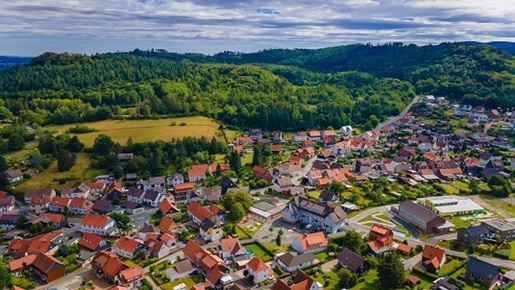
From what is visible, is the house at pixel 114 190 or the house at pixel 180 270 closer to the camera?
the house at pixel 180 270

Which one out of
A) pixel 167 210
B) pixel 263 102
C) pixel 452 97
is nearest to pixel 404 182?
pixel 167 210

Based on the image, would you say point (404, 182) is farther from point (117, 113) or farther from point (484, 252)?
point (117, 113)

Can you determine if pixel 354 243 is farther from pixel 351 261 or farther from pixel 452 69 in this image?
pixel 452 69

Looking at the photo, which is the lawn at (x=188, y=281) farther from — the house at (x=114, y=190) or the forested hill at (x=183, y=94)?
the forested hill at (x=183, y=94)

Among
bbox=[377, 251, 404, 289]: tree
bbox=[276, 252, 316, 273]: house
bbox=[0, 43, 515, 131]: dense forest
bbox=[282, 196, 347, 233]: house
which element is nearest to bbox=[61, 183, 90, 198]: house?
bbox=[282, 196, 347, 233]: house

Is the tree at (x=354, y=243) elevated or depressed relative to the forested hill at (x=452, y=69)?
depressed

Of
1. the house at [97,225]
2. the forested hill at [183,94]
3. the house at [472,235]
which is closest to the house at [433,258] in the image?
the house at [472,235]
